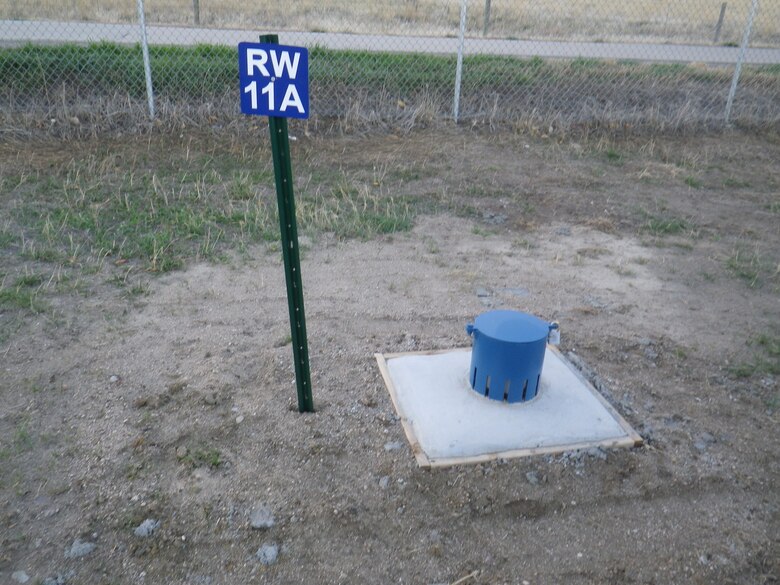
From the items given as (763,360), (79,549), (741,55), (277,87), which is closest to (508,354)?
(277,87)

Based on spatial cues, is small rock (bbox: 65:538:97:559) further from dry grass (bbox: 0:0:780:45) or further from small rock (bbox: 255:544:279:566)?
dry grass (bbox: 0:0:780:45)

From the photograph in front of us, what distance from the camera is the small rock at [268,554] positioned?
244 cm

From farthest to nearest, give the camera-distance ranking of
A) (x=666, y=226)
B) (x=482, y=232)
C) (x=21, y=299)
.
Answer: (x=666, y=226) < (x=482, y=232) < (x=21, y=299)

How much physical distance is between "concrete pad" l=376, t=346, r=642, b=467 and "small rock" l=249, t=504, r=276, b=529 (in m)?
0.66

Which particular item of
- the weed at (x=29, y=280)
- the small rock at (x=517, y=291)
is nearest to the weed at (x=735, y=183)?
the small rock at (x=517, y=291)

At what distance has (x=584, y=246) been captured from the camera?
516 centimetres

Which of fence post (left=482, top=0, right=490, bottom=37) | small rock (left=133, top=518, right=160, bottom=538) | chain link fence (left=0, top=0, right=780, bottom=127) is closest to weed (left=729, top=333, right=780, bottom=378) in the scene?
small rock (left=133, top=518, right=160, bottom=538)

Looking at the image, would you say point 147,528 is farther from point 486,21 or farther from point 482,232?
point 486,21

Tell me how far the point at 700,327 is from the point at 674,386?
0.74 meters

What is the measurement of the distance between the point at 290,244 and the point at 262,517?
107 centimetres

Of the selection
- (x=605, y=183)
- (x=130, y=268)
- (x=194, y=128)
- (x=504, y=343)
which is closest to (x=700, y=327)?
(x=504, y=343)

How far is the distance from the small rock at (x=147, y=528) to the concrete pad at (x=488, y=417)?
1070 mm

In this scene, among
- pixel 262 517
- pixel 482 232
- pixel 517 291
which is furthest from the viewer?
pixel 482 232

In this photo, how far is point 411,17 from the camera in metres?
13.4
